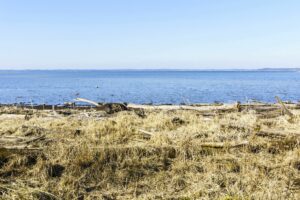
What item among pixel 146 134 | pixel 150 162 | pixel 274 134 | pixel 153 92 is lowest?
pixel 153 92

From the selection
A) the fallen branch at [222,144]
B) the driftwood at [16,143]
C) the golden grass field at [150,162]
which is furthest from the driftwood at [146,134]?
the driftwood at [16,143]

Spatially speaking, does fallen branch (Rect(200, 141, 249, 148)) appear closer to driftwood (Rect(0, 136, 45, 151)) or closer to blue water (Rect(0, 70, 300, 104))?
driftwood (Rect(0, 136, 45, 151))

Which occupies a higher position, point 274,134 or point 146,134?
point 274,134

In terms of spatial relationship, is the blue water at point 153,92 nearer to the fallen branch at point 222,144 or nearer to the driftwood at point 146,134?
the driftwood at point 146,134

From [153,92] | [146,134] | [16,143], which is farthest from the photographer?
[153,92]

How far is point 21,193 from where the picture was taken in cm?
A: 640

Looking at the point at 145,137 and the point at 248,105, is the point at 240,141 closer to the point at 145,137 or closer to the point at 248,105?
the point at 145,137

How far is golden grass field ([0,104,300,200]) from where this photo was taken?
6.85 metres

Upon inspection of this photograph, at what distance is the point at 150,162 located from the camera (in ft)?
27.0

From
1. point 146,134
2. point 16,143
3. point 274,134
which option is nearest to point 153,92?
point 146,134

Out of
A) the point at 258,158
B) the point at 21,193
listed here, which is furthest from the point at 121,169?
the point at 258,158

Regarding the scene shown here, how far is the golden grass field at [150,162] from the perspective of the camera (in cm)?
685

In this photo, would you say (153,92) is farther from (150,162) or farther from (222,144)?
(150,162)

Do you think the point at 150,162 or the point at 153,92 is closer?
the point at 150,162
